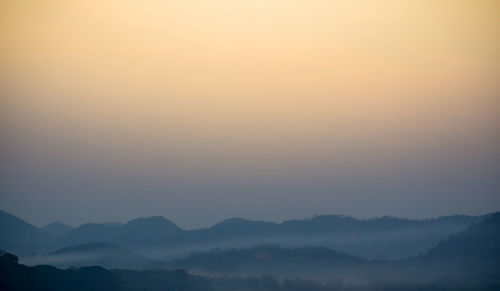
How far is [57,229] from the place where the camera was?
5570mm

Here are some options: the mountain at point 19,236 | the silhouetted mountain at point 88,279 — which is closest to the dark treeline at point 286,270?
the silhouetted mountain at point 88,279

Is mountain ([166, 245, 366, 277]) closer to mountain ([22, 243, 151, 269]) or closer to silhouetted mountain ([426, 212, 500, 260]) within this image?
mountain ([22, 243, 151, 269])

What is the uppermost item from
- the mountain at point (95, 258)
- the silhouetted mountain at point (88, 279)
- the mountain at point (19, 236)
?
the mountain at point (19, 236)

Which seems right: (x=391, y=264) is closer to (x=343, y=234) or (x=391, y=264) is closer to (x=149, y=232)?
(x=343, y=234)

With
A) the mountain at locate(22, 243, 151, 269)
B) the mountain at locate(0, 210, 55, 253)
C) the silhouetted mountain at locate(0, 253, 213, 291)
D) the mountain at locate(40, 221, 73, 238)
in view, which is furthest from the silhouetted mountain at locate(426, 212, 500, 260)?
the mountain at locate(0, 210, 55, 253)

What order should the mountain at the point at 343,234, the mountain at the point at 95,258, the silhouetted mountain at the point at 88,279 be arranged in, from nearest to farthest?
1. the silhouetted mountain at the point at 88,279
2. the mountain at the point at 95,258
3. the mountain at the point at 343,234

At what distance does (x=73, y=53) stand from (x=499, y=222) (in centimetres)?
467

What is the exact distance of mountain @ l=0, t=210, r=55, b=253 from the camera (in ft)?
17.7

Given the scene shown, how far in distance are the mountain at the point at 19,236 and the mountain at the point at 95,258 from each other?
0.14 m

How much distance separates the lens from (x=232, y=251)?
5844 millimetres

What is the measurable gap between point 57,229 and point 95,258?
51cm

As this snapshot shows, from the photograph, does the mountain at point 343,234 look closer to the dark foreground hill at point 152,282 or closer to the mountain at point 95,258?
the dark foreground hill at point 152,282

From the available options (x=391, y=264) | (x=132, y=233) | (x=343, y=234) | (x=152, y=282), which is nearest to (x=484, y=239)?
(x=391, y=264)

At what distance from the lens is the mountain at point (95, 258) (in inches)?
215
